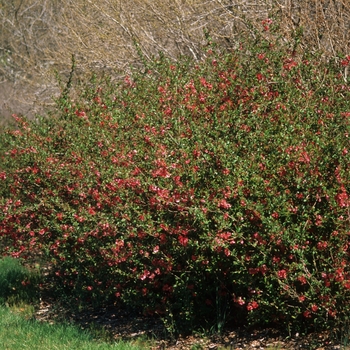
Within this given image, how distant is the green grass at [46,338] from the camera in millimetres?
6254

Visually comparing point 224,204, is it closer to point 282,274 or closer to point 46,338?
point 282,274

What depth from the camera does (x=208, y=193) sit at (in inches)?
230

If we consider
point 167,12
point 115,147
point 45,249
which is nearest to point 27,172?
point 45,249

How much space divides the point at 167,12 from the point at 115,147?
728cm

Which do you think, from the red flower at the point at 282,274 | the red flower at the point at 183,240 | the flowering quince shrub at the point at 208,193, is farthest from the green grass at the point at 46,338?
the red flower at the point at 282,274

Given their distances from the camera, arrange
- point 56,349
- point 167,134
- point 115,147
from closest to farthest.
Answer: point 56,349
point 167,134
point 115,147

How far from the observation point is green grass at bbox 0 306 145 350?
6.25m

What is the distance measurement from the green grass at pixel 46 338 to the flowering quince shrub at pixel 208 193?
0.64 metres

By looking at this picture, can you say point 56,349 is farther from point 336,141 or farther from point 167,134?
point 336,141

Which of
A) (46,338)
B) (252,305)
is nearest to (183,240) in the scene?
(252,305)

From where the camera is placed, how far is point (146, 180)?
20.5ft

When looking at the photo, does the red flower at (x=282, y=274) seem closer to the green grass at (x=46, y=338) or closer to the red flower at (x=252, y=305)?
the red flower at (x=252, y=305)

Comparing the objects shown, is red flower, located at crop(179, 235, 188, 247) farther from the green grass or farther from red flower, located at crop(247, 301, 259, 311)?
the green grass

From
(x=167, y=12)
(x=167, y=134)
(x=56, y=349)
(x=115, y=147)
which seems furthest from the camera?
(x=167, y=12)
